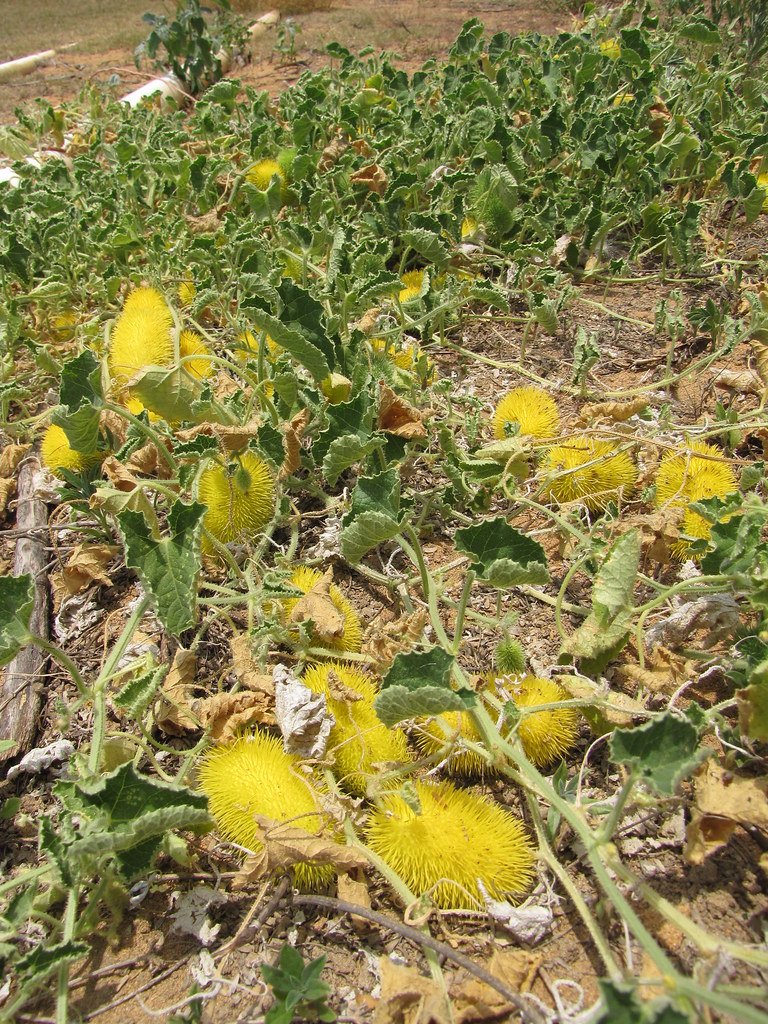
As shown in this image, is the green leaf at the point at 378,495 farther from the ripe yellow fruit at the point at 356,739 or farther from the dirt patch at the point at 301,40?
the dirt patch at the point at 301,40

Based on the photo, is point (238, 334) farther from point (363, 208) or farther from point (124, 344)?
point (363, 208)

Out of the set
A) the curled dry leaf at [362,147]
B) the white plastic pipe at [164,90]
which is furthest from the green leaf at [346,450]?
the white plastic pipe at [164,90]

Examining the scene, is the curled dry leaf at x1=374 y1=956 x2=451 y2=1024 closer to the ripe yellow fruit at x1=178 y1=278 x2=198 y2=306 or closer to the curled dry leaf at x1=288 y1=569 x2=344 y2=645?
the curled dry leaf at x1=288 y1=569 x2=344 y2=645

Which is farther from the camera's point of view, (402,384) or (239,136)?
(239,136)

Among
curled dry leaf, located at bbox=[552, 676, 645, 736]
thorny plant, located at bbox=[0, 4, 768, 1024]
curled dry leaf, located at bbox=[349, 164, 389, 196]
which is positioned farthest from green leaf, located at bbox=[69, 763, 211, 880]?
curled dry leaf, located at bbox=[349, 164, 389, 196]

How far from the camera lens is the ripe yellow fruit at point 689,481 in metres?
1.71

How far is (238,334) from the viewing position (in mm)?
2314

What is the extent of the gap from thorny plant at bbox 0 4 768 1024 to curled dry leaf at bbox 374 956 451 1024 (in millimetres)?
106

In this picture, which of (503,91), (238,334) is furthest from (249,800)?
(503,91)

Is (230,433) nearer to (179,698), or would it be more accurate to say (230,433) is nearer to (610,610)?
(179,698)

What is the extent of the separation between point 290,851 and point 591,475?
3.78 ft

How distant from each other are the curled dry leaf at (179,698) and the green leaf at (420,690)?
514 mm

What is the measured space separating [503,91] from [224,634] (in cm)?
339

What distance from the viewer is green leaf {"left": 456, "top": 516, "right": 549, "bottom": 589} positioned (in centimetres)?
127
